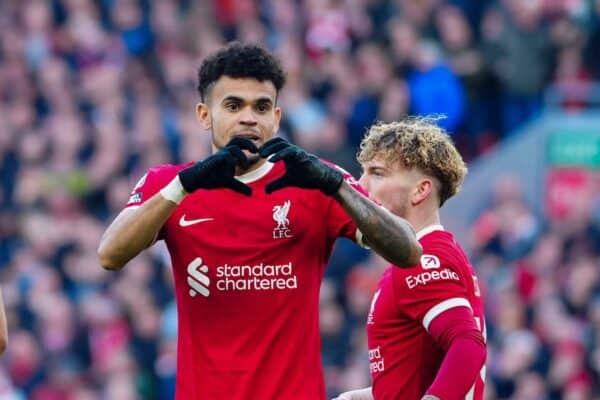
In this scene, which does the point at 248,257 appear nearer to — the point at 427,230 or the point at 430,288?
the point at 430,288

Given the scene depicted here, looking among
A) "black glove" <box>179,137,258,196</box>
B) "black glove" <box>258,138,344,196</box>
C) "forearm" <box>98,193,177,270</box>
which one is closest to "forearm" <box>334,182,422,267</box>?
"black glove" <box>258,138,344,196</box>

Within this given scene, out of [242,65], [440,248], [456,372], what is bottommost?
[456,372]

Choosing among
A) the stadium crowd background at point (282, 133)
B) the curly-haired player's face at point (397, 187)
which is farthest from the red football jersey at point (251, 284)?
the stadium crowd background at point (282, 133)

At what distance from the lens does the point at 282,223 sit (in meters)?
6.99

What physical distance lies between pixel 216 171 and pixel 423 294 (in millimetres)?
1135

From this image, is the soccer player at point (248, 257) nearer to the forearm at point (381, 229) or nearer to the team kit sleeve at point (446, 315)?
the forearm at point (381, 229)

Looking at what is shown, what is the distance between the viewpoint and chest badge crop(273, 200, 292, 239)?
22.9 feet

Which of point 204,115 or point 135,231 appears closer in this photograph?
point 135,231

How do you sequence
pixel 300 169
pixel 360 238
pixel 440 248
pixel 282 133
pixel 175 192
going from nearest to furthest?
pixel 300 169 → pixel 175 192 → pixel 360 238 → pixel 440 248 → pixel 282 133

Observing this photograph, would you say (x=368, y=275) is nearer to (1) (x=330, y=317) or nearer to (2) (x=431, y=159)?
(1) (x=330, y=317)

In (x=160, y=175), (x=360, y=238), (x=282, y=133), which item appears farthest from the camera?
(x=282, y=133)

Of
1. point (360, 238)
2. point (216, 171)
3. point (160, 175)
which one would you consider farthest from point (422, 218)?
point (216, 171)

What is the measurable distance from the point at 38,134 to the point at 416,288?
38.2 feet

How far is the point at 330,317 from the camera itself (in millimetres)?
14258
